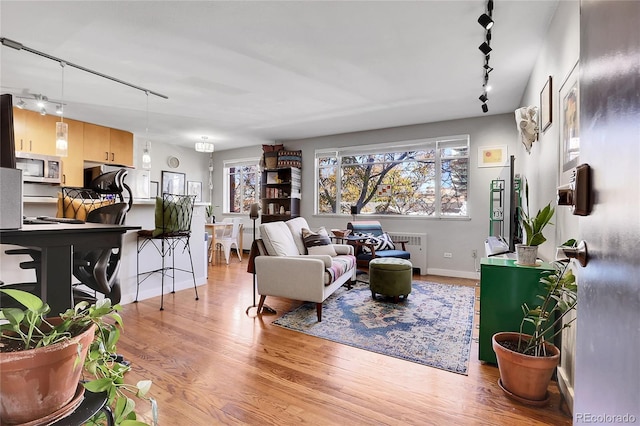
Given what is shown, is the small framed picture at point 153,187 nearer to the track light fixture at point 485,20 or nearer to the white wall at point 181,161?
the white wall at point 181,161

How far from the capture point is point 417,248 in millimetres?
5004

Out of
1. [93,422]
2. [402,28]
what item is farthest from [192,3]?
[93,422]

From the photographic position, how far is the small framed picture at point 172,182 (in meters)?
6.66

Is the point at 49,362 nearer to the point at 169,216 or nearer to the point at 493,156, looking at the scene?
the point at 169,216

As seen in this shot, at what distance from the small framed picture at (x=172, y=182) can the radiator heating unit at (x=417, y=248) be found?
16.9 feet

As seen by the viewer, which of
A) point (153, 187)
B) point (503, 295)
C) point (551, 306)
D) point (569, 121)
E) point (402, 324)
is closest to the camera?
point (569, 121)

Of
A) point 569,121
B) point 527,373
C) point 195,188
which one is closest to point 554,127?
point 569,121

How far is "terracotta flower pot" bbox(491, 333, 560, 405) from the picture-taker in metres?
1.62

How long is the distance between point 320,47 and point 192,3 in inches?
43.3

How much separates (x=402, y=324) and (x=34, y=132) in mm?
5842

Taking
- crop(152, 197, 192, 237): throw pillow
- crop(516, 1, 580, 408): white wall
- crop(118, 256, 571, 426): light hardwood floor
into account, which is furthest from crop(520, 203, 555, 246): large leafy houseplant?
crop(152, 197, 192, 237): throw pillow

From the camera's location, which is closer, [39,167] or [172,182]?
[39,167]

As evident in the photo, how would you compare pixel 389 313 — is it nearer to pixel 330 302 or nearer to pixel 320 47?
pixel 330 302

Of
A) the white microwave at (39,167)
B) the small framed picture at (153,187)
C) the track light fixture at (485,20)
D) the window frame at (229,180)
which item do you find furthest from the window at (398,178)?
the white microwave at (39,167)
